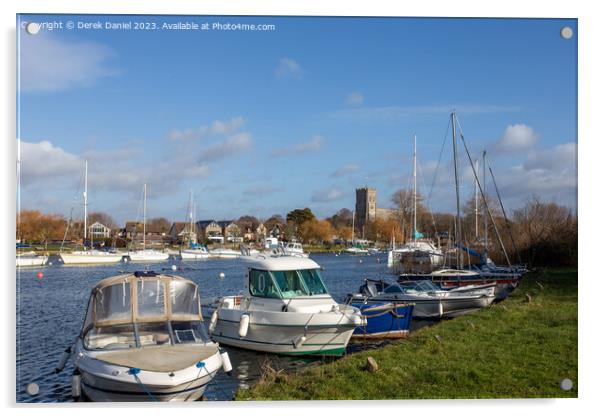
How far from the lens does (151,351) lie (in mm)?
9273

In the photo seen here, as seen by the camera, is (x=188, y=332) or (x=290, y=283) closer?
(x=188, y=332)

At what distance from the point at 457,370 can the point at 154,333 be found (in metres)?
5.03

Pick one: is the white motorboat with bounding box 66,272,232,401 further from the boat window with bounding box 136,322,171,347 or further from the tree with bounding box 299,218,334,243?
the tree with bounding box 299,218,334,243

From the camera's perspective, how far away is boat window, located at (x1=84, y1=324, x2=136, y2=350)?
10000 millimetres

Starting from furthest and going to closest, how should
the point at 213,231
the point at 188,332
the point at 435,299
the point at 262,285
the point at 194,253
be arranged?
the point at 213,231 < the point at 194,253 < the point at 435,299 < the point at 262,285 < the point at 188,332

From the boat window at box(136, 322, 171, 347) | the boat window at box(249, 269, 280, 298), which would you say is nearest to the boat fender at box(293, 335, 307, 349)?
the boat window at box(249, 269, 280, 298)

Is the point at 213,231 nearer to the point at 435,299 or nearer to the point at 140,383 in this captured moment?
the point at 435,299

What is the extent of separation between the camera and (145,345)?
977 cm

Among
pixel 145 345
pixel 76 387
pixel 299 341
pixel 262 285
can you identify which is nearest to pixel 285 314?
pixel 299 341

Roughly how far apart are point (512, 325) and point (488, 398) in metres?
5.15

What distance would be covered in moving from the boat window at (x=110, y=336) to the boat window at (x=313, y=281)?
17.8 ft

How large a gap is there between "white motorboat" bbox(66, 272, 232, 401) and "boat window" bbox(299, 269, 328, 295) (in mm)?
4538

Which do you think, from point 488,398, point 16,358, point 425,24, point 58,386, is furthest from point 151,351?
point 425,24
